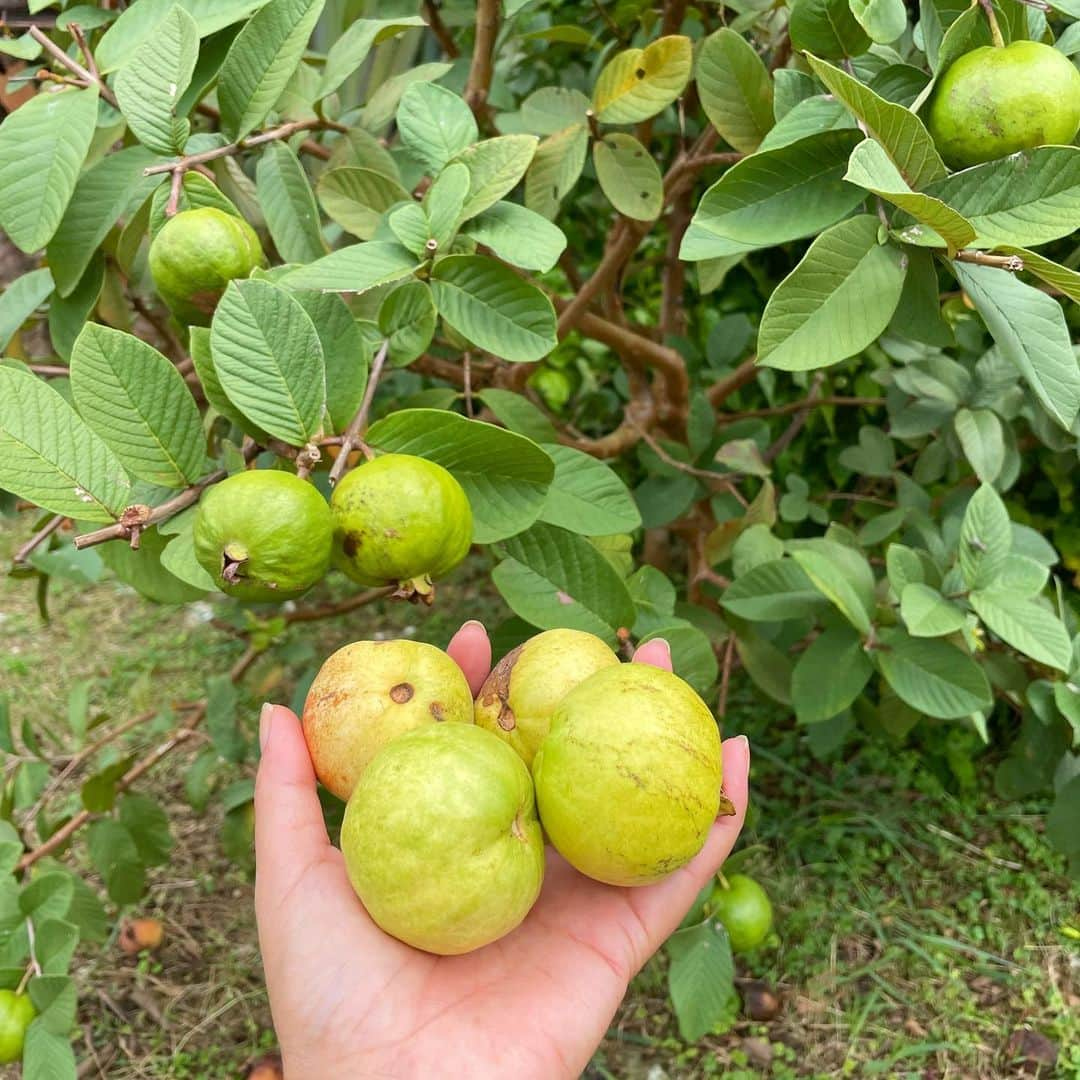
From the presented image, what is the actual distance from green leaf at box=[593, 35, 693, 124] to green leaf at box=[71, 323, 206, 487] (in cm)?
76

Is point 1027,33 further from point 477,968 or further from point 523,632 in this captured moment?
point 477,968

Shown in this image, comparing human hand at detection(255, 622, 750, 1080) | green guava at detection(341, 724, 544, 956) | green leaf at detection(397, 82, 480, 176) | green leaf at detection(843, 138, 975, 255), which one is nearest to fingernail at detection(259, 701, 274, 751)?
human hand at detection(255, 622, 750, 1080)

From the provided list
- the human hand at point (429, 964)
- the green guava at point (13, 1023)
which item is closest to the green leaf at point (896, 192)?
the human hand at point (429, 964)

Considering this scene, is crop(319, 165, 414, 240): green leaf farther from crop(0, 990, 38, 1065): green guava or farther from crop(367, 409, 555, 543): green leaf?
crop(0, 990, 38, 1065): green guava

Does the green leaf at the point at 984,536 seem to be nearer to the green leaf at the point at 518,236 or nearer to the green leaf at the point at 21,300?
the green leaf at the point at 518,236

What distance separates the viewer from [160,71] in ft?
3.24

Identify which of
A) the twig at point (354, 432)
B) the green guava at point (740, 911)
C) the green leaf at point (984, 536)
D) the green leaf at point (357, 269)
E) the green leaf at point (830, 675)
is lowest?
the green guava at point (740, 911)

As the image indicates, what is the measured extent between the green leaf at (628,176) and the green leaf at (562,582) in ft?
1.80

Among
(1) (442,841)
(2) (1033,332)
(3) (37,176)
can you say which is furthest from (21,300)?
(2) (1033,332)

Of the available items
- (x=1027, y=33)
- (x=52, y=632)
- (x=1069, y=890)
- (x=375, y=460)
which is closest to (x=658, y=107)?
(x=1027, y=33)

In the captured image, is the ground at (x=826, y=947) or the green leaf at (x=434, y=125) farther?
the ground at (x=826, y=947)

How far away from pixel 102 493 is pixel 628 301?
2590 mm

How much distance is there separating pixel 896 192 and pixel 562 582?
62 centimetres

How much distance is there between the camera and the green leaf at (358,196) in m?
1.28
